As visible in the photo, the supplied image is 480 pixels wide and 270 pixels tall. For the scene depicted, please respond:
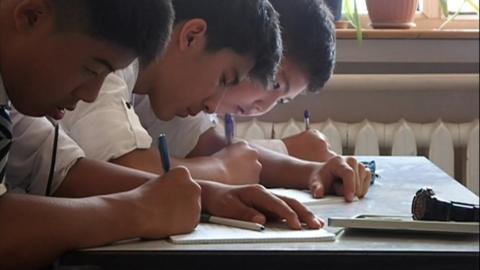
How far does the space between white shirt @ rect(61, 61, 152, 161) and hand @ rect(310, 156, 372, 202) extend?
267 millimetres

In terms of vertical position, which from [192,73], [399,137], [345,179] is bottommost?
[399,137]

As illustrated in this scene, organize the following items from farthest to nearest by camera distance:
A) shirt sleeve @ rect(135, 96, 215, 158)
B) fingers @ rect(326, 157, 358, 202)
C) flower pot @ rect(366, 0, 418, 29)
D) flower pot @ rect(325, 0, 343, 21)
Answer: flower pot @ rect(366, 0, 418, 29) < flower pot @ rect(325, 0, 343, 21) < shirt sleeve @ rect(135, 96, 215, 158) < fingers @ rect(326, 157, 358, 202)

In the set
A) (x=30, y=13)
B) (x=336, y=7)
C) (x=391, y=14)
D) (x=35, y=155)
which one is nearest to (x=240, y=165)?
(x=35, y=155)

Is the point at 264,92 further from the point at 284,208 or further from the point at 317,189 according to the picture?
the point at 284,208

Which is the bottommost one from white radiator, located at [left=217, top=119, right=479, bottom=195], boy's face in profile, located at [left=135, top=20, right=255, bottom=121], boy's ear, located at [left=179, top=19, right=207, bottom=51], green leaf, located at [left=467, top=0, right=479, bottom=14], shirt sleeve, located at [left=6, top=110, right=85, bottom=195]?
white radiator, located at [left=217, top=119, right=479, bottom=195]

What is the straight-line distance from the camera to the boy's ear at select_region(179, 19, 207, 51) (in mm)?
1364

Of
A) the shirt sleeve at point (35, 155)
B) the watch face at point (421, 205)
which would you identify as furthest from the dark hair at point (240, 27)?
the watch face at point (421, 205)

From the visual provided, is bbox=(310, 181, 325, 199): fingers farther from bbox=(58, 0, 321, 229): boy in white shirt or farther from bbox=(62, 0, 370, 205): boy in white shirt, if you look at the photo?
bbox=(58, 0, 321, 229): boy in white shirt

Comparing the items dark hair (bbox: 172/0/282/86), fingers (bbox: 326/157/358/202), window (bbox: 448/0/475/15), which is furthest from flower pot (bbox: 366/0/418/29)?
fingers (bbox: 326/157/358/202)

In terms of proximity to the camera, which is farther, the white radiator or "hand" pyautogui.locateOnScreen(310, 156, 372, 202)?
the white radiator

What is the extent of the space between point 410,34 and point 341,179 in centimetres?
122

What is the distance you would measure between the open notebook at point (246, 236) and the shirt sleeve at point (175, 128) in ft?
2.08

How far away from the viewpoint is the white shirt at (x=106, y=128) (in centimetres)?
114

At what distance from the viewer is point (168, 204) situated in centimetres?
93
